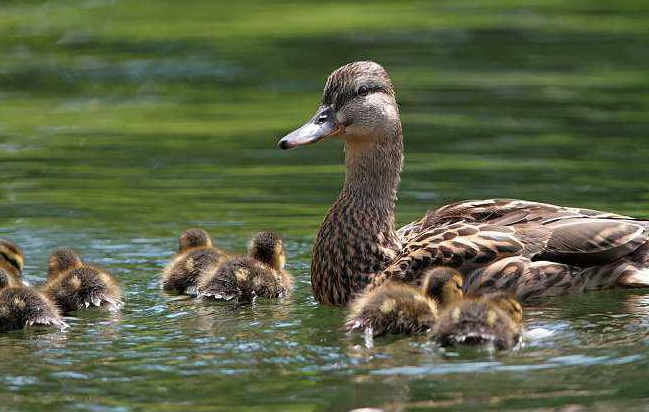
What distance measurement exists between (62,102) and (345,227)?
637 centimetres

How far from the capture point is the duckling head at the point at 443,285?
7.11 metres

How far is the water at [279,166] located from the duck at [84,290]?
0.45 ft

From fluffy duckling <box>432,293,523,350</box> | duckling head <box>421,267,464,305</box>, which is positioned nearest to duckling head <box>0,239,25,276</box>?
duckling head <box>421,267,464,305</box>

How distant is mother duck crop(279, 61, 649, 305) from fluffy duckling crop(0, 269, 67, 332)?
1.43m

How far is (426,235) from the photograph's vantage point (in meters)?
7.76

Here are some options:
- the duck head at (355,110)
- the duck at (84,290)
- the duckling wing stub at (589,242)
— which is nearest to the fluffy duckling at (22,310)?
the duck at (84,290)

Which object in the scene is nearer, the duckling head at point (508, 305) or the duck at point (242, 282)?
the duckling head at point (508, 305)

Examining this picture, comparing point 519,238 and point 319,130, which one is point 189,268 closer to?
point 319,130

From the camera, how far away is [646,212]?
373 inches

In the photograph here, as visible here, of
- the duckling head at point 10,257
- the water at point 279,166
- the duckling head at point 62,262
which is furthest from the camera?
the duckling head at point 10,257

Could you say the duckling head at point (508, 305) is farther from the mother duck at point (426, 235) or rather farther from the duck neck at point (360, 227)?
the duck neck at point (360, 227)

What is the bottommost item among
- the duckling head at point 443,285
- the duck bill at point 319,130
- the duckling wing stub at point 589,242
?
the duckling head at point 443,285

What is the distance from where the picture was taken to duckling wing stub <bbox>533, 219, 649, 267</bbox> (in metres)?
7.69

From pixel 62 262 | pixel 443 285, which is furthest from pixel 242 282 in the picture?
pixel 443 285
